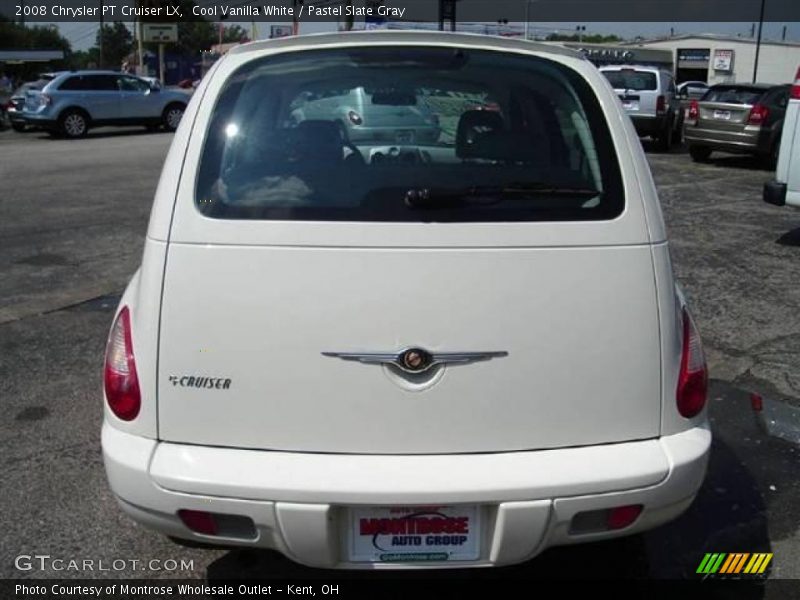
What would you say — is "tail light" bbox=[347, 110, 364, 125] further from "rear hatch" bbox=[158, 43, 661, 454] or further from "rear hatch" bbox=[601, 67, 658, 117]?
"rear hatch" bbox=[601, 67, 658, 117]

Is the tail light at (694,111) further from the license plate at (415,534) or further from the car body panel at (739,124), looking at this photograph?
the license plate at (415,534)

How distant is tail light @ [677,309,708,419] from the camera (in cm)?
229

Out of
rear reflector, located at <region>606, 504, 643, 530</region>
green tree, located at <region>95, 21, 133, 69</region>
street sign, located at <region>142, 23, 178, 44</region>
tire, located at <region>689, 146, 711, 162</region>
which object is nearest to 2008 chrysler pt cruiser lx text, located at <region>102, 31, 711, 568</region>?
rear reflector, located at <region>606, 504, 643, 530</region>

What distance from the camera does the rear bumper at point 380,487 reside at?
2.07 meters

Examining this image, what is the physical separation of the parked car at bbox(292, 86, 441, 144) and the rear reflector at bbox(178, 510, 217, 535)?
51.4 inches

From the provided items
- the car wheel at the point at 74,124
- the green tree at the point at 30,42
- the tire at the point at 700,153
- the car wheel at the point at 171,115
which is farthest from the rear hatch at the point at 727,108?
the green tree at the point at 30,42

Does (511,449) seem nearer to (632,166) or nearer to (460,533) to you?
(460,533)

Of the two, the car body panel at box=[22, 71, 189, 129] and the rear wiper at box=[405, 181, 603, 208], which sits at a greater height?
the rear wiper at box=[405, 181, 603, 208]

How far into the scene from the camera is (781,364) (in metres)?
4.76

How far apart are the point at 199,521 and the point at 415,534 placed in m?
0.60

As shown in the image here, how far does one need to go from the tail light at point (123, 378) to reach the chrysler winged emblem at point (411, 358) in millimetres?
563

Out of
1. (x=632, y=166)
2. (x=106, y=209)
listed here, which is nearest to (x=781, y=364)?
(x=632, y=166)

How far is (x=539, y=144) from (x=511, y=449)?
1.00 meters

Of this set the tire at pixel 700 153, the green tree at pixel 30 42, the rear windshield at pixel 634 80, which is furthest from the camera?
the green tree at pixel 30 42
